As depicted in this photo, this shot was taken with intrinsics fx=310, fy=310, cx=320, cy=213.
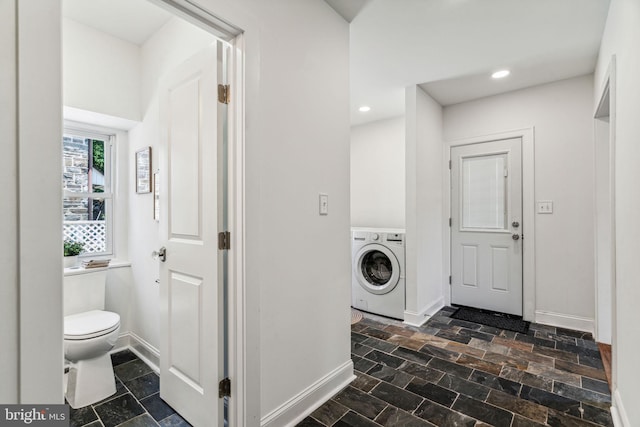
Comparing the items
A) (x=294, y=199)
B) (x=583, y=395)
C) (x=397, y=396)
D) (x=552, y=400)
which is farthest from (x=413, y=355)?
(x=294, y=199)

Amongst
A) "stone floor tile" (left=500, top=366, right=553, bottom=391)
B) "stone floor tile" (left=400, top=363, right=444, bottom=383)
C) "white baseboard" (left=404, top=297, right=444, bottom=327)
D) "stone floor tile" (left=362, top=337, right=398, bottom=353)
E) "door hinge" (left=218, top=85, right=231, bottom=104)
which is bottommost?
"stone floor tile" (left=362, top=337, right=398, bottom=353)

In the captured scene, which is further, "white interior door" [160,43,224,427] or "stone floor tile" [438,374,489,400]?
"stone floor tile" [438,374,489,400]

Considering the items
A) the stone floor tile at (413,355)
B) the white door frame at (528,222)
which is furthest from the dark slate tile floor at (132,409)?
the white door frame at (528,222)

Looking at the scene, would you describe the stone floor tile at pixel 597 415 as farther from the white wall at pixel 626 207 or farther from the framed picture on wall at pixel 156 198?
the framed picture on wall at pixel 156 198

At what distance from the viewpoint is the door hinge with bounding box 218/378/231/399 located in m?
1.47

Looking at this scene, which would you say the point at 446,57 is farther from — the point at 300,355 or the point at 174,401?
the point at 174,401

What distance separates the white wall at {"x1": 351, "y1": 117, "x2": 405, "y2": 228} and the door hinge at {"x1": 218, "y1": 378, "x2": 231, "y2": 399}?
3.13 meters

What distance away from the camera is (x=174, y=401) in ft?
5.76

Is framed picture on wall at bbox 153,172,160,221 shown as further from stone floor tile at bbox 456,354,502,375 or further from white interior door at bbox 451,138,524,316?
white interior door at bbox 451,138,524,316

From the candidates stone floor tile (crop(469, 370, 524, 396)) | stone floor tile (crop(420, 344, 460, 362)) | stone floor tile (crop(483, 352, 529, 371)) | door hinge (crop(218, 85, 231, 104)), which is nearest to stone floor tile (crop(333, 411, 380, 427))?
stone floor tile (crop(469, 370, 524, 396))

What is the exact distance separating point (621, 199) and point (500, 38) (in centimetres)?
143

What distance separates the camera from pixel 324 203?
1878 millimetres

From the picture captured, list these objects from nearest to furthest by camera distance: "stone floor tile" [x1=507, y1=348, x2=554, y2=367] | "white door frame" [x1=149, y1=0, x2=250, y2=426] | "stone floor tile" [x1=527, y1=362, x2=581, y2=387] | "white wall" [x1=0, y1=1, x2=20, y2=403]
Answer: "white wall" [x1=0, y1=1, x2=20, y2=403] → "white door frame" [x1=149, y1=0, x2=250, y2=426] → "stone floor tile" [x1=527, y1=362, x2=581, y2=387] → "stone floor tile" [x1=507, y1=348, x2=554, y2=367]

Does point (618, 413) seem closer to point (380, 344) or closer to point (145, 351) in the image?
point (380, 344)
